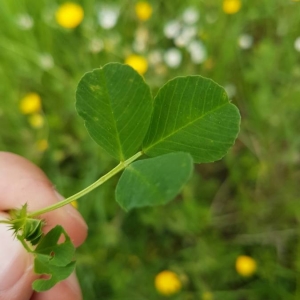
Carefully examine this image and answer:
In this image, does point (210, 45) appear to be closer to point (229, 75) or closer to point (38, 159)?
point (229, 75)

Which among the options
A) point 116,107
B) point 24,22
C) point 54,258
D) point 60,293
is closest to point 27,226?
point 54,258

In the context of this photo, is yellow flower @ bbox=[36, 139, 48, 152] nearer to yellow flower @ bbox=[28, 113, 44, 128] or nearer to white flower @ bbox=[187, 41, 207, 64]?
yellow flower @ bbox=[28, 113, 44, 128]

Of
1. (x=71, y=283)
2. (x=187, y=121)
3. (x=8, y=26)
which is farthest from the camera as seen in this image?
(x=8, y=26)

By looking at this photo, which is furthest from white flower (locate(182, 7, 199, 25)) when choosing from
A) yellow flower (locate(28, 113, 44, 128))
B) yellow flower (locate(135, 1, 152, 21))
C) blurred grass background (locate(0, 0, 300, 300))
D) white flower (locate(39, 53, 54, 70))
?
yellow flower (locate(28, 113, 44, 128))

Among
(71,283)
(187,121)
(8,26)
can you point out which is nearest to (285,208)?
(71,283)

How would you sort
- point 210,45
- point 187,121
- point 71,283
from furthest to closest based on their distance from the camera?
point 210,45 < point 71,283 < point 187,121

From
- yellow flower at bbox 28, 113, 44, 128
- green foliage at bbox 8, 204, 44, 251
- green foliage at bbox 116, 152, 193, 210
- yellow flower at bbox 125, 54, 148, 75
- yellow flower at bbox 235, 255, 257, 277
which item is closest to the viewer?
green foliage at bbox 116, 152, 193, 210

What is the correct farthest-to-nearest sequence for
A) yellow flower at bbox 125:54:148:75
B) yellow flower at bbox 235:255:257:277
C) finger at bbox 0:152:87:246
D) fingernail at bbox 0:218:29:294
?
yellow flower at bbox 125:54:148:75, yellow flower at bbox 235:255:257:277, finger at bbox 0:152:87:246, fingernail at bbox 0:218:29:294

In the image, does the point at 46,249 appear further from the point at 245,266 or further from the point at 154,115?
the point at 245,266
